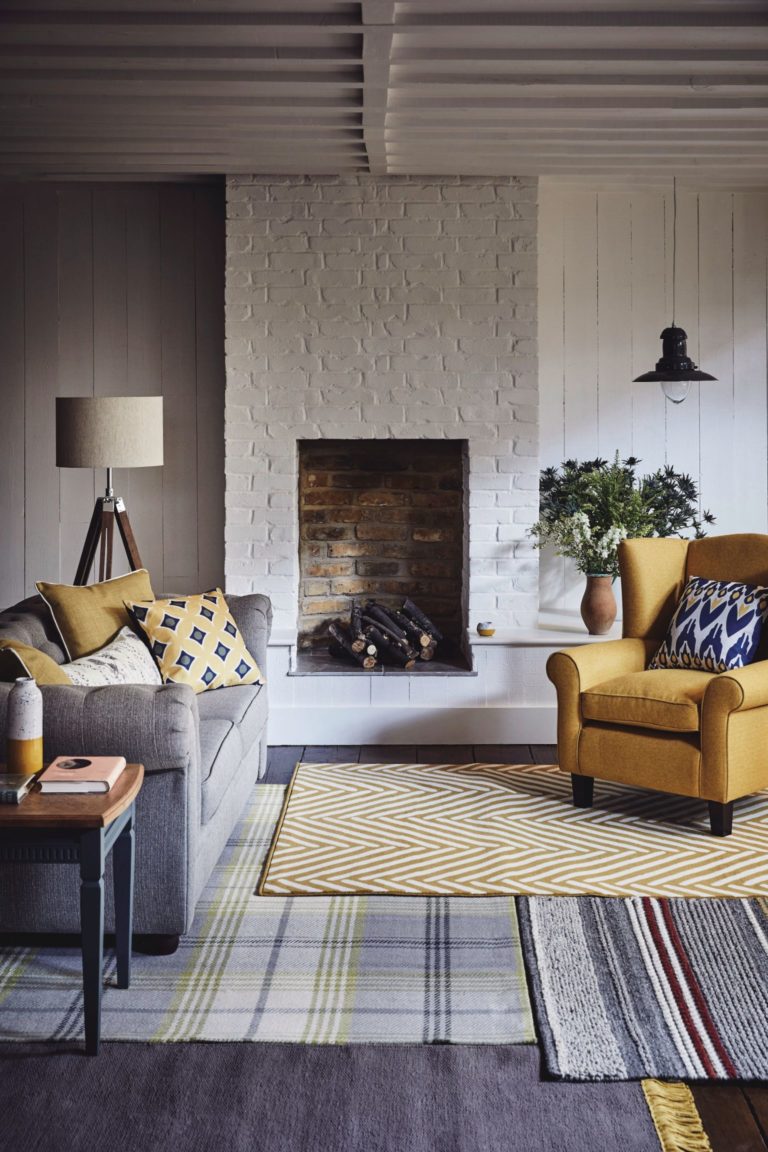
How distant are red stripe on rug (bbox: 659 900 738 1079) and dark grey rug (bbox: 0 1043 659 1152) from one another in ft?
0.86

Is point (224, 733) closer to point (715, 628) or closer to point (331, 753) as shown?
point (331, 753)

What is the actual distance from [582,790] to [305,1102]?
2328mm

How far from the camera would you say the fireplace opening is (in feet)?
20.3

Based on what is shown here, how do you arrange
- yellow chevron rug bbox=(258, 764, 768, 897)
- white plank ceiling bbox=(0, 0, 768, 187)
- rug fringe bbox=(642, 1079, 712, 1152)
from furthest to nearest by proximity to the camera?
yellow chevron rug bbox=(258, 764, 768, 897) → white plank ceiling bbox=(0, 0, 768, 187) → rug fringe bbox=(642, 1079, 712, 1152)

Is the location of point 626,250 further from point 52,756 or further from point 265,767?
point 52,756

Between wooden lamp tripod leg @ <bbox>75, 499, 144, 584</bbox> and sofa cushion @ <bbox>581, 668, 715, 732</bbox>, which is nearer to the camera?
sofa cushion @ <bbox>581, 668, 715, 732</bbox>

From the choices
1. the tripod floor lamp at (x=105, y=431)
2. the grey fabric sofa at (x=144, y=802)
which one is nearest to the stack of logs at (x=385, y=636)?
the tripod floor lamp at (x=105, y=431)

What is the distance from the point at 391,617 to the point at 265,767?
1.17m

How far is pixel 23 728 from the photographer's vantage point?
2.94 m

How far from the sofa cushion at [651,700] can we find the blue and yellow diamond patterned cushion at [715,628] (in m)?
0.08

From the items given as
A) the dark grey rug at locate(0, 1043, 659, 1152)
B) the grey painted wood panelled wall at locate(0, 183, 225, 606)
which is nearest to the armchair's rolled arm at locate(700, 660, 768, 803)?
the dark grey rug at locate(0, 1043, 659, 1152)

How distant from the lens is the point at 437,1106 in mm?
2559

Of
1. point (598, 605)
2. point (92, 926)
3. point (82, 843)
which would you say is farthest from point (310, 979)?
point (598, 605)

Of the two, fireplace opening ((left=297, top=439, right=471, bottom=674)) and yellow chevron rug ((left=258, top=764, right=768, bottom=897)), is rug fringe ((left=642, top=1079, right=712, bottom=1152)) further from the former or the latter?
fireplace opening ((left=297, top=439, right=471, bottom=674))
